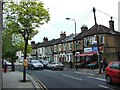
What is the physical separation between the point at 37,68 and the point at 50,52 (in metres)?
34.2

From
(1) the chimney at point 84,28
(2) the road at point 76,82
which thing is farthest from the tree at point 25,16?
(1) the chimney at point 84,28

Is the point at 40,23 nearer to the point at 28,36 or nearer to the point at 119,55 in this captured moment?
the point at 28,36

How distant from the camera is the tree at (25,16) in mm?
21844

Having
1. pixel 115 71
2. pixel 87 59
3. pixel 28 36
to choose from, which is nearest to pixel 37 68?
pixel 87 59

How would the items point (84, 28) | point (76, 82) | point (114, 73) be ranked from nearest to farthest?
point (114, 73) → point (76, 82) → point (84, 28)

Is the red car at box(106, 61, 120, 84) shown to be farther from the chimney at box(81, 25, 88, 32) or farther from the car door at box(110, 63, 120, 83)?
the chimney at box(81, 25, 88, 32)

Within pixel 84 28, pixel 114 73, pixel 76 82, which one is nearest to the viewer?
pixel 114 73

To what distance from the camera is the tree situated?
71.7 feet

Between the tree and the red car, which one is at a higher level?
the tree

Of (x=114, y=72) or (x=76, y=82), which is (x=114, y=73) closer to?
(x=114, y=72)

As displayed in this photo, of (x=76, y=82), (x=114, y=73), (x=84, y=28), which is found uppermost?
(x=84, y=28)

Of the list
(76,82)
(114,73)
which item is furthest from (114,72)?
(76,82)

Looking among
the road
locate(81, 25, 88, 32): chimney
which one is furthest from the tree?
locate(81, 25, 88, 32): chimney

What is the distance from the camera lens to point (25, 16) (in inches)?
871
